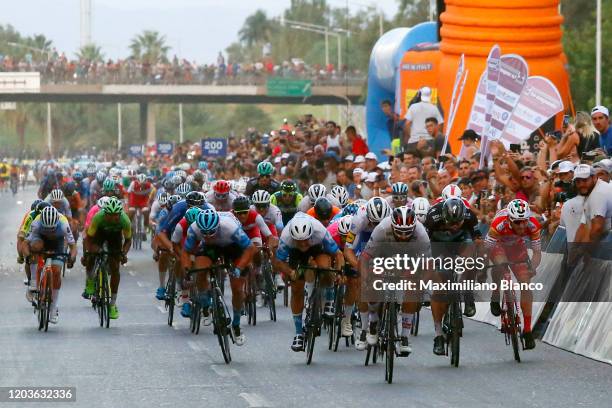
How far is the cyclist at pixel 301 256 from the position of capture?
16797 millimetres

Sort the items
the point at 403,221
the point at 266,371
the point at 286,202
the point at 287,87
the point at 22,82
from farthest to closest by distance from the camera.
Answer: the point at 22,82, the point at 287,87, the point at 286,202, the point at 266,371, the point at 403,221

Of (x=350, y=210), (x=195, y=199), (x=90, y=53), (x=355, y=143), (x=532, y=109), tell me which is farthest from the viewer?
(x=90, y=53)

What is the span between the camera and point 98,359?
56.5 feet

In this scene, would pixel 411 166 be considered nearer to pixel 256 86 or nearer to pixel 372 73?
pixel 372 73

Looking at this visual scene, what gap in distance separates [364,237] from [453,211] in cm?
153

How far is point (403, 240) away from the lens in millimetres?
15789

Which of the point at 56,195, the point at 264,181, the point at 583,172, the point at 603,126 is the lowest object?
the point at 56,195

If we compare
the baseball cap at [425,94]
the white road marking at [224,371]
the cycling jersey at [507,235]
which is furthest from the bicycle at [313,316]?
the baseball cap at [425,94]

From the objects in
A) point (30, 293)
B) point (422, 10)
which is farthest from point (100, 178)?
point (422, 10)

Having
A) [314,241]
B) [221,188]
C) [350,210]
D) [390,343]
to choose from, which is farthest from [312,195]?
[390,343]

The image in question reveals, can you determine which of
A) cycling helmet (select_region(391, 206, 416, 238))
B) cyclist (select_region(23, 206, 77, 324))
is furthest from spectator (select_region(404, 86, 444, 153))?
cycling helmet (select_region(391, 206, 416, 238))

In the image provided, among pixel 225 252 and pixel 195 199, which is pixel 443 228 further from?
pixel 195 199

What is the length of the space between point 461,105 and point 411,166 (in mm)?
6758

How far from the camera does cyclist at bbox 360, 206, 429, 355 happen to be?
1562 centimetres
